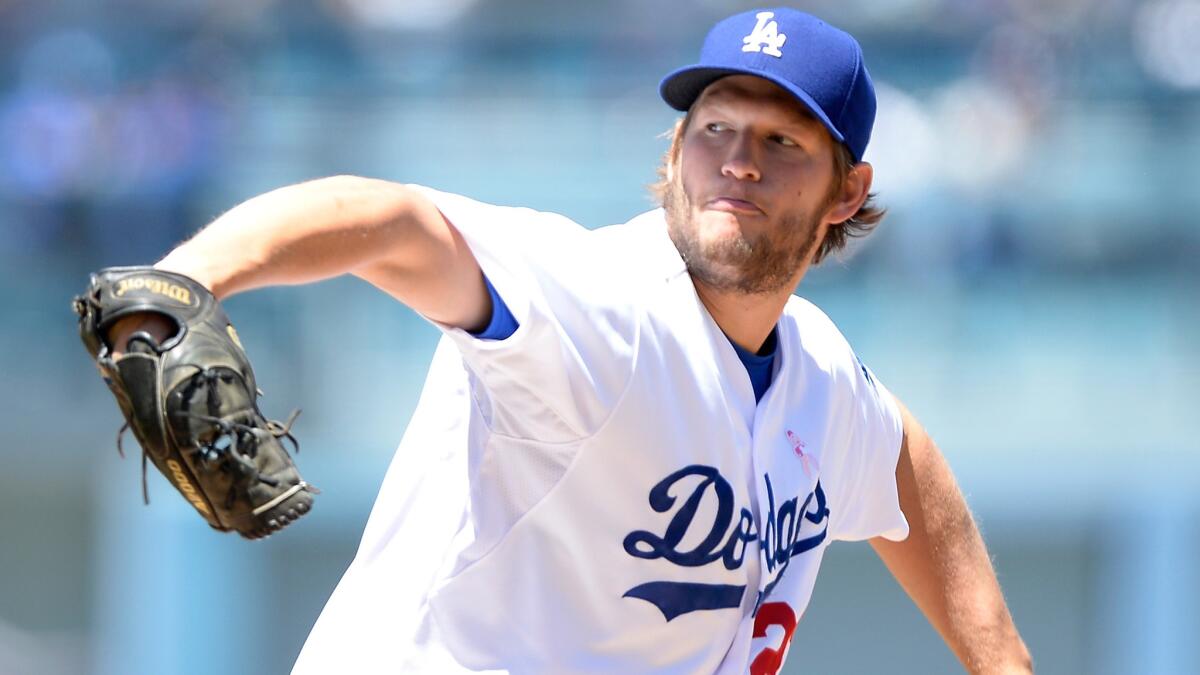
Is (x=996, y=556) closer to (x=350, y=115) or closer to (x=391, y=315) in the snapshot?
(x=391, y=315)

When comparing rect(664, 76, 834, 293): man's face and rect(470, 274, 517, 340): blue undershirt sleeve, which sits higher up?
rect(664, 76, 834, 293): man's face

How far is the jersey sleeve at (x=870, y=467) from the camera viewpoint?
3451mm

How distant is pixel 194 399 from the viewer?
205 cm

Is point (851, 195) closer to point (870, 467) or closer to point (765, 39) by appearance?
point (765, 39)

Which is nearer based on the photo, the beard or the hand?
the hand

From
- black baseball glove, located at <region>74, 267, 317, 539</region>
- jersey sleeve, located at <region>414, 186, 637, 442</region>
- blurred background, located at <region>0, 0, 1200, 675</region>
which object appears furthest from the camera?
blurred background, located at <region>0, 0, 1200, 675</region>

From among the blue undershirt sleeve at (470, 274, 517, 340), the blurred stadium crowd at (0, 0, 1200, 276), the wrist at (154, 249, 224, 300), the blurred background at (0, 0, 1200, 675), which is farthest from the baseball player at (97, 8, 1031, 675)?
the blurred stadium crowd at (0, 0, 1200, 276)

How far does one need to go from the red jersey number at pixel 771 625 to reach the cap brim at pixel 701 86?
94 cm

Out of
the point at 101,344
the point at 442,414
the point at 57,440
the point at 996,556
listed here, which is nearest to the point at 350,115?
the point at 57,440

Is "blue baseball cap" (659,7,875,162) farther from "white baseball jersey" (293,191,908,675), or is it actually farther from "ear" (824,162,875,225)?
"white baseball jersey" (293,191,908,675)

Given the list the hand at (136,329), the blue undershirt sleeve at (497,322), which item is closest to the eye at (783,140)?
the blue undershirt sleeve at (497,322)

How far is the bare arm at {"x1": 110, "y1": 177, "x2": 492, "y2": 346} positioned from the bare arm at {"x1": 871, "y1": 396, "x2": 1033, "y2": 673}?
1.54m

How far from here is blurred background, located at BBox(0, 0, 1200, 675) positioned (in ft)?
28.5

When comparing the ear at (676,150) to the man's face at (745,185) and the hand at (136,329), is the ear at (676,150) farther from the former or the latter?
the hand at (136,329)
